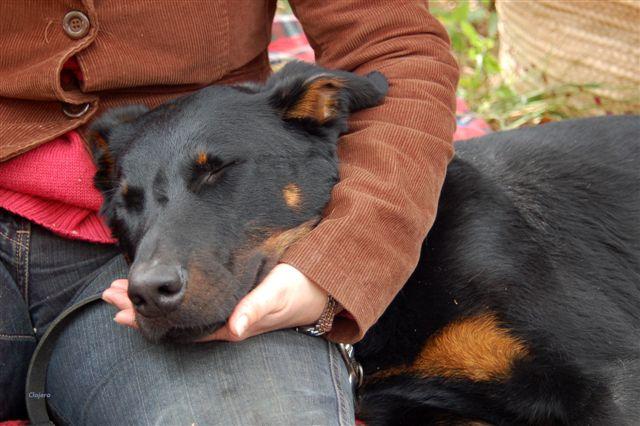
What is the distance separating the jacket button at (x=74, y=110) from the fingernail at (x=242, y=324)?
103 centimetres

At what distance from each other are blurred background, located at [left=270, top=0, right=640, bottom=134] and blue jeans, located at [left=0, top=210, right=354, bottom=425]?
2563 mm

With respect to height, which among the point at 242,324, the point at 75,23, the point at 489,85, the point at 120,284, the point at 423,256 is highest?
the point at 75,23

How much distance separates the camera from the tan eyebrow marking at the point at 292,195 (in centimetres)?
224

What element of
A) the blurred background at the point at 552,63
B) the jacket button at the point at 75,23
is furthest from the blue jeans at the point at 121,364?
the blurred background at the point at 552,63

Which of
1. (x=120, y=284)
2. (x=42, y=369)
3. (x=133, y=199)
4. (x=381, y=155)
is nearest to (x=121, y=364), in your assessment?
(x=120, y=284)

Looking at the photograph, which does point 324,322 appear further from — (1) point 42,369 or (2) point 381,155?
(1) point 42,369

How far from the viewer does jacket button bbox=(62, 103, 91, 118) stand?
95.1 inches

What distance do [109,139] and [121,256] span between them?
1.28 feet

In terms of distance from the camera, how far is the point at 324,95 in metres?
2.40

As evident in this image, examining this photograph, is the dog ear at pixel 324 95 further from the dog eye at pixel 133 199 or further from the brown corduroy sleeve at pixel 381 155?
the dog eye at pixel 133 199

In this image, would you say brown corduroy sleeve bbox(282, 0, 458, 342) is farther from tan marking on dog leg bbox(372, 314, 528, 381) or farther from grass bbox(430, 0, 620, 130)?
grass bbox(430, 0, 620, 130)

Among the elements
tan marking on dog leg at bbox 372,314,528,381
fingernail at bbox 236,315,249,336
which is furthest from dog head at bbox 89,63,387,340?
tan marking on dog leg at bbox 372,314,528,381

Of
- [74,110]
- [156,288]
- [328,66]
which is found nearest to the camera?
[156,288]

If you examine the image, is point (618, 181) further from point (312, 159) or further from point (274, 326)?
point (274, 326)
